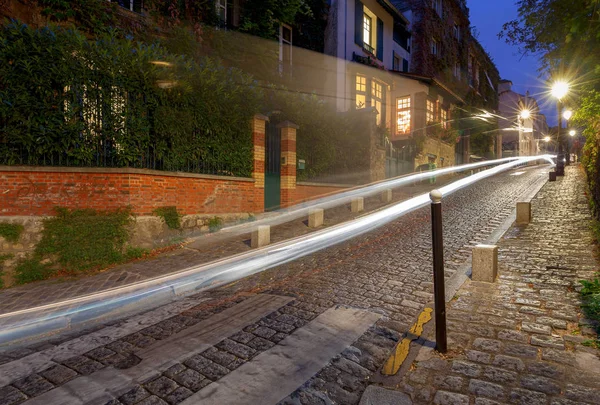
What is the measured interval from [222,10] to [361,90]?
29.2 ft

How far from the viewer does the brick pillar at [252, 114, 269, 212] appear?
10727 millimetres

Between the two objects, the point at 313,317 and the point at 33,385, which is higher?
the point at 313,317

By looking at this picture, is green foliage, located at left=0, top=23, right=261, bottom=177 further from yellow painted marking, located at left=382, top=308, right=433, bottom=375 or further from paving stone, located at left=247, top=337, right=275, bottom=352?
yellow painted marking, located at left=382, top=308, right=433, bottom=375

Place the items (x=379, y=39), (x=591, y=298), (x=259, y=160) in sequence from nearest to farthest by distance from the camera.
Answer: (x=591, y=298)
(x=259, y=160)
(x=379, y=39)

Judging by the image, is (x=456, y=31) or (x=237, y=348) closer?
(x=237, y=348)

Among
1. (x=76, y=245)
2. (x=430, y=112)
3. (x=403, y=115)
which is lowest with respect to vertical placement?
(x=76, y=245)

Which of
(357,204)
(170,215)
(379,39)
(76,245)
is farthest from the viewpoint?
(379,39)

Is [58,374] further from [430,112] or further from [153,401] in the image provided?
[430,112]

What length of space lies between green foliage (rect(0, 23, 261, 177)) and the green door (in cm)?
231

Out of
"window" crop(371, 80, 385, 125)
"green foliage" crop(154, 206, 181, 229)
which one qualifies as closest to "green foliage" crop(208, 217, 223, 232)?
"green foliage" crop(154, 206, 181, 229)

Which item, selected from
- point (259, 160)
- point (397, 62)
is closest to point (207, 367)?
point (259, 160)

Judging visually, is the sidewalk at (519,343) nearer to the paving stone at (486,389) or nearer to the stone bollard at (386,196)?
the paving stone at (486,389)

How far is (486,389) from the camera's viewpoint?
2705mm

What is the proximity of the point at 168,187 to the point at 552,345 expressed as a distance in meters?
7.74
